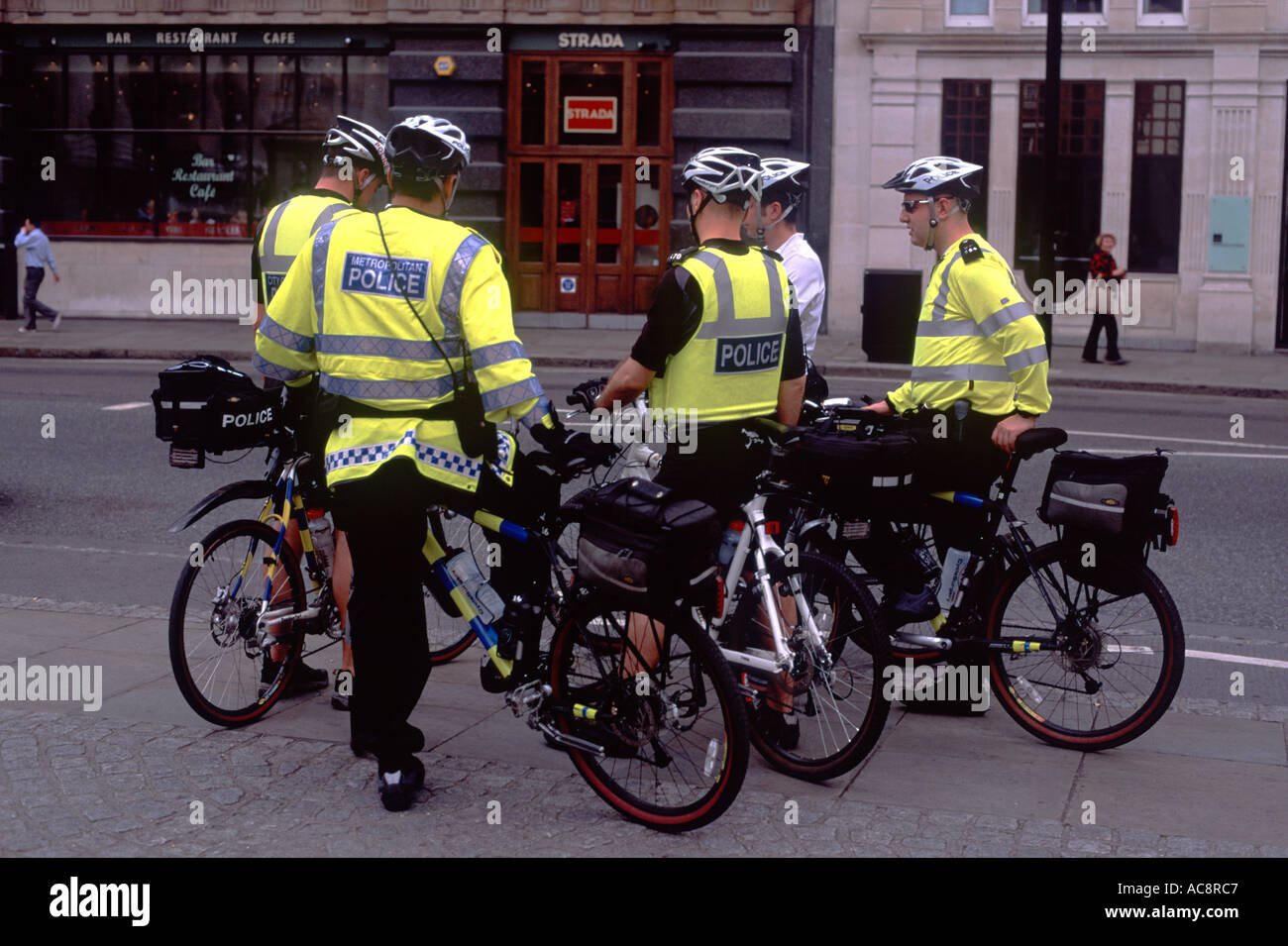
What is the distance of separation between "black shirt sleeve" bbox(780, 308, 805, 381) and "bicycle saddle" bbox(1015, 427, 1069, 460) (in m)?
0.83

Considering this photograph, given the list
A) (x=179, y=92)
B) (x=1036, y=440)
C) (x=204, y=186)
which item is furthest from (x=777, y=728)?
(x=179, y=92)

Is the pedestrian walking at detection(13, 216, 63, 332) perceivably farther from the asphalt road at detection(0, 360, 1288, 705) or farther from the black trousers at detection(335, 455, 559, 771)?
the black trousers at detection(335, 455, 559, 771)

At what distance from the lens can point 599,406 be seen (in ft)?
16.5

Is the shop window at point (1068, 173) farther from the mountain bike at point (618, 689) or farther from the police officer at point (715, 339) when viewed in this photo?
the mountain bike at point (618, 689)

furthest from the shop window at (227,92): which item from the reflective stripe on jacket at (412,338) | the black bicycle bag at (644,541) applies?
the black bicycle bag at (644,541)

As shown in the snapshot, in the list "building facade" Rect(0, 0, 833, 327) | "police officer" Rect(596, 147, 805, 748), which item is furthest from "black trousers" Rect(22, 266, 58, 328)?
"police officer" Rect(596, 147, 805, 748)

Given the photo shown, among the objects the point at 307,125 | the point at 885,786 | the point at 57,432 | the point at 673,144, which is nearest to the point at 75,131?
the point at 307,125

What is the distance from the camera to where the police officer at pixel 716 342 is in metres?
4.91

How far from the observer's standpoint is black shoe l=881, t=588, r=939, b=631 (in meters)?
5.68

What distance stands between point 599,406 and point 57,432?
29.0 feet

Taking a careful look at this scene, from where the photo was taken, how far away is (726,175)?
4.97m

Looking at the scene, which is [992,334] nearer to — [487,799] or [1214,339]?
[487,799]

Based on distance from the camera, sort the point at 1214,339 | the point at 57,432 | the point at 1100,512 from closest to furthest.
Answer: the point at 1100,512
the point at 57,432
the point at 1214,339

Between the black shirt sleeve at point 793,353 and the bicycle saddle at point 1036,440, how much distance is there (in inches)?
32.7
